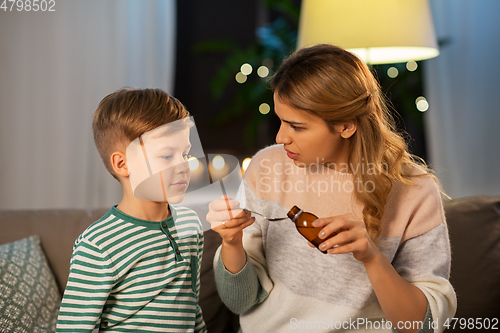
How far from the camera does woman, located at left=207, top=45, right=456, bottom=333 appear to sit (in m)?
1.01

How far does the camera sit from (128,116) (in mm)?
943

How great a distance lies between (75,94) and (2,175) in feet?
2.18

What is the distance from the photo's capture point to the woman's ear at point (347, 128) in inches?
41.7

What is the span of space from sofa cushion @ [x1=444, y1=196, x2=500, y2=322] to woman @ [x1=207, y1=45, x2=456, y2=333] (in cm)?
45

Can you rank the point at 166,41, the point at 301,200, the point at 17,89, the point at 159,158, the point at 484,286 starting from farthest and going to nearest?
the point at 166,41 → the point at 17,89 → the point at 484,286 → the point at 301,200 → the point at 159,158

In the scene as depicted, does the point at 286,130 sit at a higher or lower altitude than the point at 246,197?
higher

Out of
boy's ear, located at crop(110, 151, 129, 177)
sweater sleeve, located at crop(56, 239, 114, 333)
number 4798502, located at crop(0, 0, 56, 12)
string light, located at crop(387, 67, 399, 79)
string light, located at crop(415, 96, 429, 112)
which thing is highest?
number 4798502, located at crop(0, 0, 56, 12)

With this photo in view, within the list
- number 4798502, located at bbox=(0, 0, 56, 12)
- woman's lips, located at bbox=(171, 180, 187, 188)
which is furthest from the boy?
number 4798502, located at bbox=(0, 0, 56, 12)

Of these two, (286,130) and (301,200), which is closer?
(286,130)

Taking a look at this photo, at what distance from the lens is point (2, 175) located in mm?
2668

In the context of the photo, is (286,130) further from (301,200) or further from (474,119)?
(474,119)

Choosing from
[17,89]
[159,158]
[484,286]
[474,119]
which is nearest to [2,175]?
[17,89]

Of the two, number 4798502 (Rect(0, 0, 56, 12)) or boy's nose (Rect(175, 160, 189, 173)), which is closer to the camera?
boy's nose (Rect(175, 160, 189, 173))

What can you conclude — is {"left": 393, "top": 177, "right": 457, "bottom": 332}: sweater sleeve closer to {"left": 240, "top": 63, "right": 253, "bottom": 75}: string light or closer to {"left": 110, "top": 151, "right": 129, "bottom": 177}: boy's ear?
{"left": 110, "top": 151, "right": 129, "bottom": 177}: boy's ear
